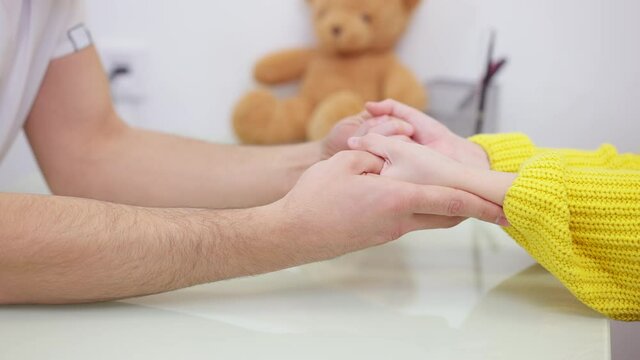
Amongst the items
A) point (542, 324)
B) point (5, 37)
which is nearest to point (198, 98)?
point (5, 37)

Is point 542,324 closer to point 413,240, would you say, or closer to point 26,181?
point 413,240

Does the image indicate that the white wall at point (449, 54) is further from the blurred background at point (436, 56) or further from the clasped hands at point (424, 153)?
the clasped hands at point (424, 153)

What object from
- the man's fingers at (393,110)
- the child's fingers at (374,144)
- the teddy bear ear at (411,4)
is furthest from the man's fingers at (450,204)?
the teddy bear ear at (411,4)

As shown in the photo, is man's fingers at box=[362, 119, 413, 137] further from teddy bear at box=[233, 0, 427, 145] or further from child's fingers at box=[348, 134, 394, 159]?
teddy bear at box=[233, 0, 427, 145]

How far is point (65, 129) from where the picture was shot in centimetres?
106

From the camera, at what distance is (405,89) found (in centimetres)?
133

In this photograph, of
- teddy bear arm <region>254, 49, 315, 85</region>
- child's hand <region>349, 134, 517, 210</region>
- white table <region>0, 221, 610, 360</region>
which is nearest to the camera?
white table <region>0, 221, 610, 360</region>

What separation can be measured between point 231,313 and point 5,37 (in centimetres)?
46

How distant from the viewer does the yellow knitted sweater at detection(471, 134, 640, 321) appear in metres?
0.76

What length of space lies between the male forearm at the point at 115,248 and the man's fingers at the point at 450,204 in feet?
0.48

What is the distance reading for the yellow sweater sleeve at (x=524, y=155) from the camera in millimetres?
913

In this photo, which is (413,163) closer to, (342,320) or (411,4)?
(342,320)

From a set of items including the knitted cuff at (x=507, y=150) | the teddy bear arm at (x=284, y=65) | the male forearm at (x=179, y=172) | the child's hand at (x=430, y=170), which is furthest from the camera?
the teddy bear arm at (x=284, y=65)

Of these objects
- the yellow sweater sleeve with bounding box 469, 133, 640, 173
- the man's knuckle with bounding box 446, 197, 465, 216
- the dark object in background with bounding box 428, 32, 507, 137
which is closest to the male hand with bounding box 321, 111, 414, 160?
the yellow sweater sleeve with bounding box 469, 133, 640, 173
